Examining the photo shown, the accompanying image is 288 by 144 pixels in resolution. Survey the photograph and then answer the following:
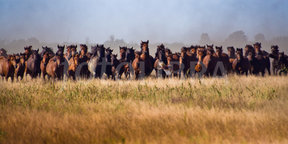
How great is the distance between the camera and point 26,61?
21219 mm

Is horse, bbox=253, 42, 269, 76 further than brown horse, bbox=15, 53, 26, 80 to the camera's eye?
Yes

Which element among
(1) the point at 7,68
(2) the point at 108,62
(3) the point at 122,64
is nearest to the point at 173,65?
(3) the point at 122,64

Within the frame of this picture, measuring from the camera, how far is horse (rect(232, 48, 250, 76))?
2075 centimetres

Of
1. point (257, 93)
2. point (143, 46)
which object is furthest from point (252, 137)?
point (143, 46)

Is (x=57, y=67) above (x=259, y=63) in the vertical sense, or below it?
below

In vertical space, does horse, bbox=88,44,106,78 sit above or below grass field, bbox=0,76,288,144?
above

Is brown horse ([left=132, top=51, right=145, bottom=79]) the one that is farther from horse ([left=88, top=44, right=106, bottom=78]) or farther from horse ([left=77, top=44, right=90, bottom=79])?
horse ([left=77, top=44, right=90, bottom=79])

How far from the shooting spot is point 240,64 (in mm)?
20812

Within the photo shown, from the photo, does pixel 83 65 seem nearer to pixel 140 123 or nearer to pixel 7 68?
pixel 7 68

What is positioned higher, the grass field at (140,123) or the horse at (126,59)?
the horse at (126,59)

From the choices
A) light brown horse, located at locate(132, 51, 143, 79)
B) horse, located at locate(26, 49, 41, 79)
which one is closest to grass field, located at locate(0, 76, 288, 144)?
light brown horse, located at locate(132, 51, 143, 79)

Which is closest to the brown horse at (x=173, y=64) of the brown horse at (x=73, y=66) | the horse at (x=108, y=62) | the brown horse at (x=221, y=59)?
the brown horse at (x=221, y=59)

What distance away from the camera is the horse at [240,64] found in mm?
20750

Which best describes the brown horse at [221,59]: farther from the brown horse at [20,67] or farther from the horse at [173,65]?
the brown horse at [20,67]
